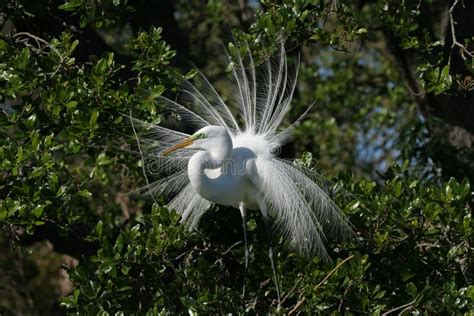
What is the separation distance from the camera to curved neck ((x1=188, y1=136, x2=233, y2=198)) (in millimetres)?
3197

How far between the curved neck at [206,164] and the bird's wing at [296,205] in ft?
0.62

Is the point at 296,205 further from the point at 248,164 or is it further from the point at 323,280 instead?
the point at 323,280

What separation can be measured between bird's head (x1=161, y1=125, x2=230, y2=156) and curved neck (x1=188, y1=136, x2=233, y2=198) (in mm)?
15

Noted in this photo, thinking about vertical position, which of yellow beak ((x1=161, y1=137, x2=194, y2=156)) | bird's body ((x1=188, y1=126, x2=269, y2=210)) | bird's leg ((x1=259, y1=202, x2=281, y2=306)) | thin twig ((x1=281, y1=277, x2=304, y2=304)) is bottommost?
thin twig ((x1=281, y1=277, x2=304, y2=304))

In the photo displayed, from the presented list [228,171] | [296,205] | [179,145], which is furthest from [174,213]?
[296,205]

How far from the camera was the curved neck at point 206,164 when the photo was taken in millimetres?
3197

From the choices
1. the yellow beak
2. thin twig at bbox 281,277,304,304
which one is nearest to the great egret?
the yellow beak

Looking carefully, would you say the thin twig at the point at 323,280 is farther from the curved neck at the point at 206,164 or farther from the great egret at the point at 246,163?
the curved neck at the point at 206,164

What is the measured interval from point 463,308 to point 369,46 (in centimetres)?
370

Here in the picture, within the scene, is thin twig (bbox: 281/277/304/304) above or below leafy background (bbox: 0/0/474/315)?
below

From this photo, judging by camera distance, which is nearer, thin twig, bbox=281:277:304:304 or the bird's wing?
thin twig, bbox=281:277:304:304

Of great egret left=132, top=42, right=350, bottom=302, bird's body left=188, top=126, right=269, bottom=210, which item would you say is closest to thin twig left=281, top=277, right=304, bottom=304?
great egret left=132, top=42, right=350, bottom=302

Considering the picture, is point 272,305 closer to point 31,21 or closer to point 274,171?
point 274,171

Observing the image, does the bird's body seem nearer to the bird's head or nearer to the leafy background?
the bird's head
